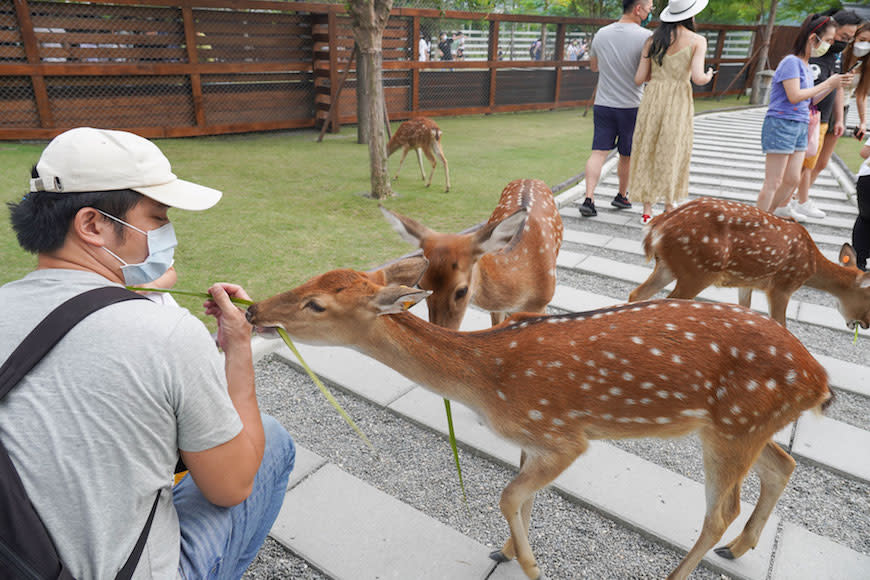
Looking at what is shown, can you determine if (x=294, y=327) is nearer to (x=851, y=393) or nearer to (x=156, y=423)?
(x=156, y=423)

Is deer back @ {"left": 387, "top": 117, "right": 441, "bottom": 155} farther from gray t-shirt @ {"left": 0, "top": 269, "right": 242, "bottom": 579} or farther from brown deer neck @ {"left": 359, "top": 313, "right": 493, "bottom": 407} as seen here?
gray t-shirt @ {"left": 0, "top": 269, "right": 242, "bottom": 579}

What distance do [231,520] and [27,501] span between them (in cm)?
64

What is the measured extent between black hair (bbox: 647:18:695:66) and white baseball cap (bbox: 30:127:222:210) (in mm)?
5503

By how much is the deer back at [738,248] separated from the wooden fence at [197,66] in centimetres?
984

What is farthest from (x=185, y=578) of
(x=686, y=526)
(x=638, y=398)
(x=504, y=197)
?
(x=504, y=197)

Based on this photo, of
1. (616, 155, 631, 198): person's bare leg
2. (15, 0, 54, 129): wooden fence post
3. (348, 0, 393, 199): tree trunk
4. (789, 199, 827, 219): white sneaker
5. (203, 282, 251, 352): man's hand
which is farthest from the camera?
(15, 0, 54, 129): wooden fence post

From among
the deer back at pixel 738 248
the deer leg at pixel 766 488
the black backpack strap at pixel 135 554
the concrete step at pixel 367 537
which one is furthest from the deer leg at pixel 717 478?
the deer back at pixel 738 248

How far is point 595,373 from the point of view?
2.04 metres

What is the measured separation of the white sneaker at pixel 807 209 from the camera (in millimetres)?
6945

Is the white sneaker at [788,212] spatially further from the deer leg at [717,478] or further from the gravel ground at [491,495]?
the deer leg at [717,478]

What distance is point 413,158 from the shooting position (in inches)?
422

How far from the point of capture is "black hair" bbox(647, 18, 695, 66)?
561cm

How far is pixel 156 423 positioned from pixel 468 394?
114 cm

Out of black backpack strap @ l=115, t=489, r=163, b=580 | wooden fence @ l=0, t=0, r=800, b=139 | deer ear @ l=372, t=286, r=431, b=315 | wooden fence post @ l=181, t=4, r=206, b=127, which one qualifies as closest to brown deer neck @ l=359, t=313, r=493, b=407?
deer ear @ l=372, t=286, r=431, b=315
